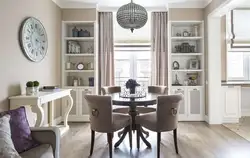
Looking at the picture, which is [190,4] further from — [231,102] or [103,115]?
[103,115]

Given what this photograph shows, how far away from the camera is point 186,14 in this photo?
592 centimetres

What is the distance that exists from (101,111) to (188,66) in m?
3.56

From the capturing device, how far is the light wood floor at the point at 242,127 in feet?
15.2

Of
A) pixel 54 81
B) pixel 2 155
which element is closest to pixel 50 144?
pixel 2 155

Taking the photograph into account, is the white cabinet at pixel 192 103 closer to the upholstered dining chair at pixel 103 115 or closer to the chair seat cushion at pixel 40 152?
the upholstered dining chair at pixel 103 115

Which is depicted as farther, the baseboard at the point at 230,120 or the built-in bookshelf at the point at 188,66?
the built-in bookshelf at the point at 188,66

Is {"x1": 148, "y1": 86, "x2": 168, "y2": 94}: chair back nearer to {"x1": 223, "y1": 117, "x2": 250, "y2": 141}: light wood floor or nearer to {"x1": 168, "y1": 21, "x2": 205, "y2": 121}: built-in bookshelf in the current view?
{"x1": 168, "y1": 21, "x2": 205, "y2": 121}: built-in bookshelf

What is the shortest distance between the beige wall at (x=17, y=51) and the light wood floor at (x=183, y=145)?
1225 mm

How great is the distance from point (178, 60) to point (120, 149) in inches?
129

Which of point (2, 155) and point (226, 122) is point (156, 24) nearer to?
point (226, 122)

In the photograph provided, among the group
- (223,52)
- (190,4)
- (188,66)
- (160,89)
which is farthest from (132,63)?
(223,52)

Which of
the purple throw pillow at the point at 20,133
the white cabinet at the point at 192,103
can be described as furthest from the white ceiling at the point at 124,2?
the purple throw pillow at the point at 20,133

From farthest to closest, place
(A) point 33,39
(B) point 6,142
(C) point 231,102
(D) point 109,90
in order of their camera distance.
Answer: (C) point 231,102 → (D) point 109,90 → (A) point 33,39 → (B) point 6,142

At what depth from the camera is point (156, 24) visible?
636cm
